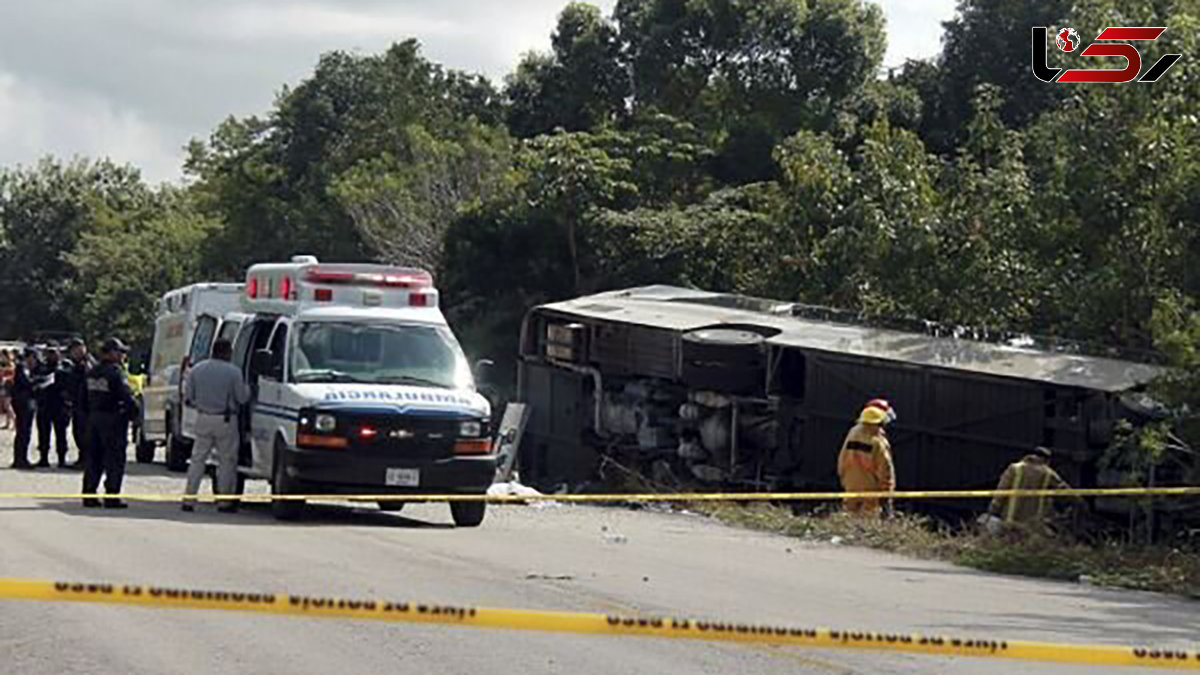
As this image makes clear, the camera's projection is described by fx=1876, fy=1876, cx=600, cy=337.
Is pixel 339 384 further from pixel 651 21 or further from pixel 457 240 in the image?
pixel 651 21

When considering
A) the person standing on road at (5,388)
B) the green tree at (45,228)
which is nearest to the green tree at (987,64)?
the person standing on road at (5,388)

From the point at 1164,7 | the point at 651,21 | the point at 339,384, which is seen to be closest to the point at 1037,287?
the point at 1164,7

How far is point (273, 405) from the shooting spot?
61.1 ft

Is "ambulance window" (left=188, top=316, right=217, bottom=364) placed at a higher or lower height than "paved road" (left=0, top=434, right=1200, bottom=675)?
higher

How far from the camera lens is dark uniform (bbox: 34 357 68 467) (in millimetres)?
25766

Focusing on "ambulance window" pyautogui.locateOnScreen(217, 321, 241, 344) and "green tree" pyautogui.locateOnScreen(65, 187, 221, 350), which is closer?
"ambulance window" pyautogui.locateOnScreen(217, 321, 241, 344)

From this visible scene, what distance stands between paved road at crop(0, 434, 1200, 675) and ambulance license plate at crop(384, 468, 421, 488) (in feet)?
1.49

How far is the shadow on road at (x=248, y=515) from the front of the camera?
17859 millimetres

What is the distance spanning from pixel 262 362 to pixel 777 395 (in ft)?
24.7

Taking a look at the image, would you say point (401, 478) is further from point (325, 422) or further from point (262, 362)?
point (262, 362)

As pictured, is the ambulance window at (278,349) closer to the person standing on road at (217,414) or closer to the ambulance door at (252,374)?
the ambulance door at (252,374)

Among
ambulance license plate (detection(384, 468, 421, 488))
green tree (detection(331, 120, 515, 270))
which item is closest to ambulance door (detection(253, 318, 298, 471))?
ambulance license plate (detection(384, 468, 421, 488))

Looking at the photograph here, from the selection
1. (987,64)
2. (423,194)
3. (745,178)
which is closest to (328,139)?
(423,194)

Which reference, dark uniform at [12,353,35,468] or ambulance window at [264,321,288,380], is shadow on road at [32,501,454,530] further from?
dark uniform at [12,353,35,468]
